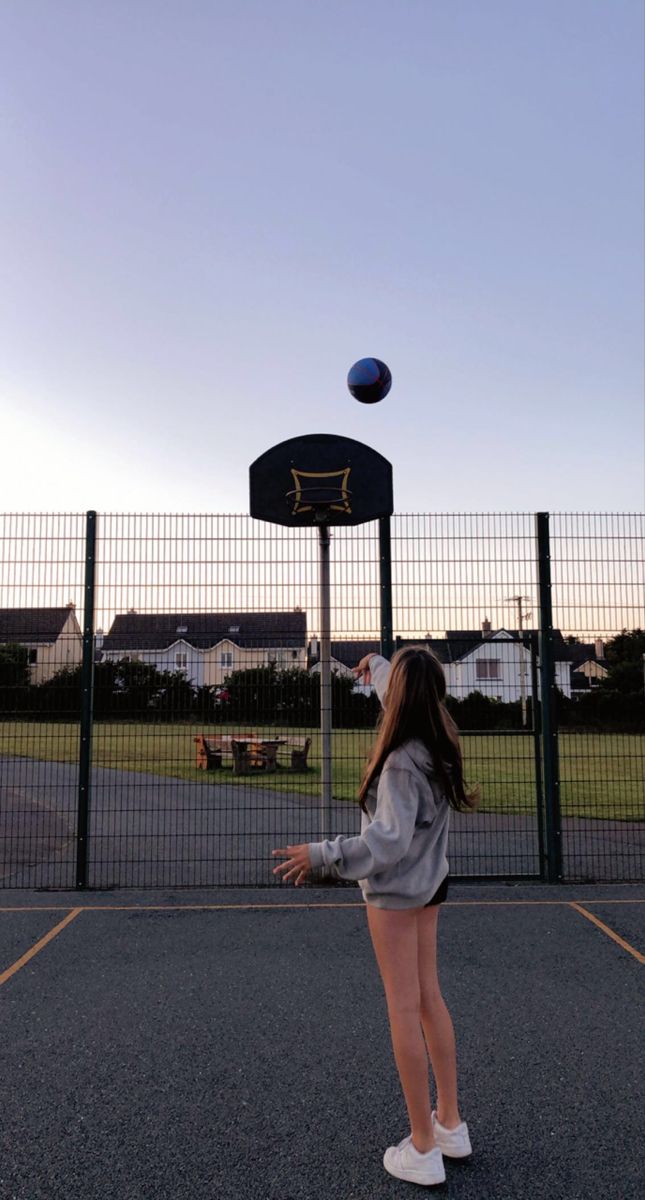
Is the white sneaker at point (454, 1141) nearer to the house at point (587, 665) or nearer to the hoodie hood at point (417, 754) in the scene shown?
the hoodie hood at point (417, 754)

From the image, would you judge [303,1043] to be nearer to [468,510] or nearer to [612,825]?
[468,510]

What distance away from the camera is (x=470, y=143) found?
302 inches

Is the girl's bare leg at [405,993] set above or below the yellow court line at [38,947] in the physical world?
above

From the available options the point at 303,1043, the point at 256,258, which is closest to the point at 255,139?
the point at 256,258

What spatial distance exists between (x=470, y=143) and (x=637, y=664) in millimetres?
5378

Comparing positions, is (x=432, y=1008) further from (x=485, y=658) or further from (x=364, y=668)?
(x=485, y=658)

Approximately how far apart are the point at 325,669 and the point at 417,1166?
172 inches

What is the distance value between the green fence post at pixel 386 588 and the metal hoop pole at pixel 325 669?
0.46 metres

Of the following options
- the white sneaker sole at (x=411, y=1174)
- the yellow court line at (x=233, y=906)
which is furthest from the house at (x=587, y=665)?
the white sneaker sole at (x=411, y=1174)

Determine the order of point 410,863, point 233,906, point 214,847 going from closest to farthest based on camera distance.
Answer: point 410,863
point 233,906
point 214,847

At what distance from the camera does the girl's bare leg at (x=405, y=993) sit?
2.35m

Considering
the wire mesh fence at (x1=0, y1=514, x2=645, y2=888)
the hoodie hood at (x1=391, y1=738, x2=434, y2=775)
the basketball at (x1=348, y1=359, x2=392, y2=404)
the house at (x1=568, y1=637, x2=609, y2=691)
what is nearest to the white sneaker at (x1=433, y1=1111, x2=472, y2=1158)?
the hoodie hood at (x1=391, y1=738, x2=434, y2=775)

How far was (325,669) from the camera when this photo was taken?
668 centimetres

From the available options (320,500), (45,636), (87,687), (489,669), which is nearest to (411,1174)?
(489,669)
